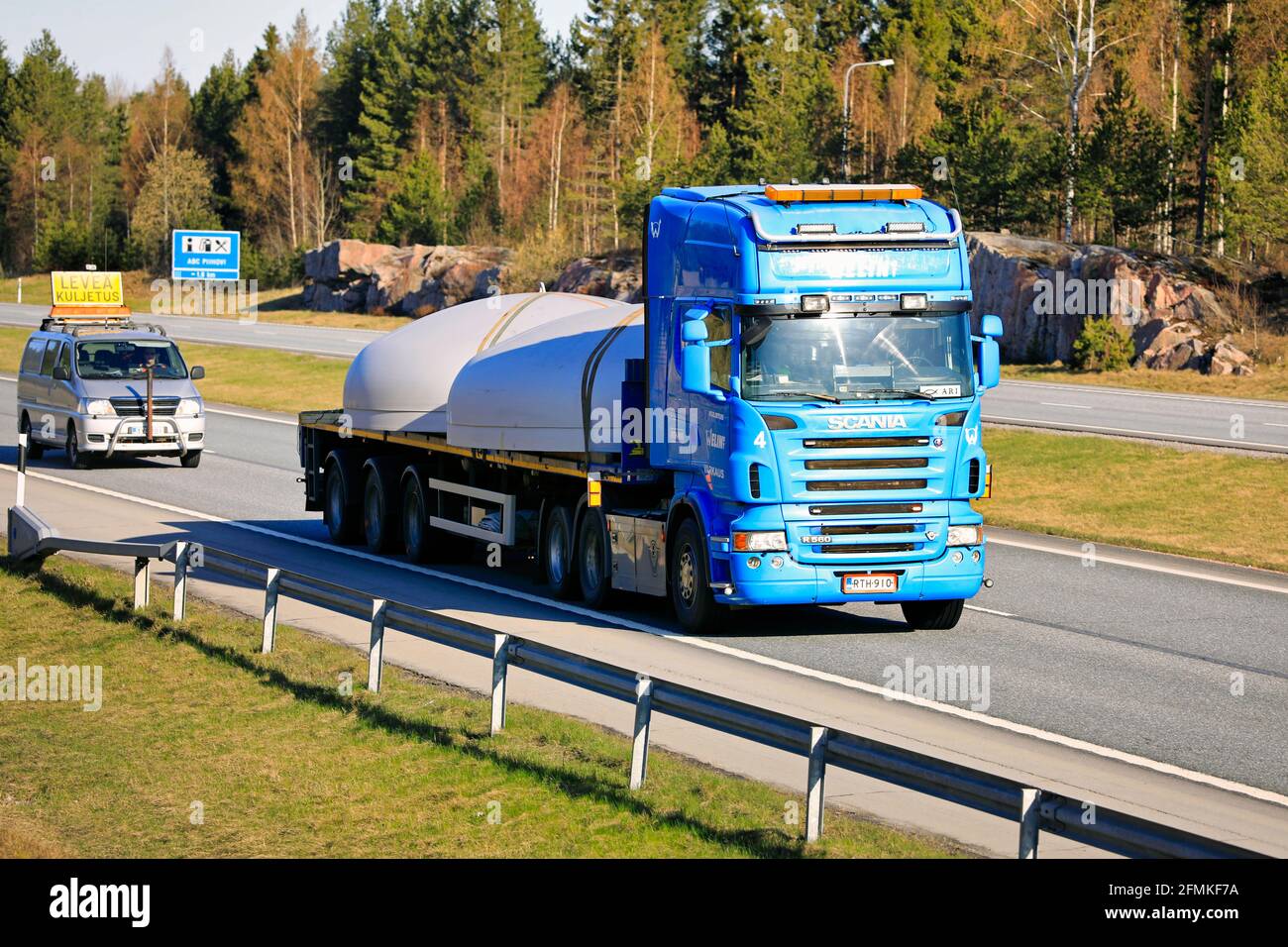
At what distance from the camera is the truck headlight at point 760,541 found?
14234mm

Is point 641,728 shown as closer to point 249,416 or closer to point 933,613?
point 933,613

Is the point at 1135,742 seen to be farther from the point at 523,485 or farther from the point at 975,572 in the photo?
the point at 523,485

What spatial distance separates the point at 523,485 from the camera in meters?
18.4

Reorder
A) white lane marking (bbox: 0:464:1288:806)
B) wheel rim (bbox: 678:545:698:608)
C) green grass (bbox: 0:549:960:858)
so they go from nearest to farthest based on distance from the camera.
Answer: green grass (bbox: 0:549:960:858) → white lane marking (bbox: 0:464:1288:806) → wheel rim (bbox: 678:545:698:608)

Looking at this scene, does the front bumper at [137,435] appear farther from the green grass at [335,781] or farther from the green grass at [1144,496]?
the green grass at [335,781]

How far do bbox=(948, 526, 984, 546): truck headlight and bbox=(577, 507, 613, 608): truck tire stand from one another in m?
3.46

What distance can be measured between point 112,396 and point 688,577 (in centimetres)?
1790

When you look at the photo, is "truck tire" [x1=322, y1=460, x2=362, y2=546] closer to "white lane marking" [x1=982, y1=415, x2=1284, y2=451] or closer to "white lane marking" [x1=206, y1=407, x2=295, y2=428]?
"white lane marking" [x1=982, y1=415, x2=1284, y2=451]

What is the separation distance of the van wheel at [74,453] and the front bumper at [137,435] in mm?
296

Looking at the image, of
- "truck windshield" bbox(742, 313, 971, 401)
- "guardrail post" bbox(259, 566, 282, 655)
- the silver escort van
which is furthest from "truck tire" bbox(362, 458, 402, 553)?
the silver escort van

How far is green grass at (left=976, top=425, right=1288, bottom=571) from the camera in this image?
21688 mm

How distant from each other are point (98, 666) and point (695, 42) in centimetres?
8932

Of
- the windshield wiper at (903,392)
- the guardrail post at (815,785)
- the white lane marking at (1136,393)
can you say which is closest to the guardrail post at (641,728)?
the guardrail post at (815,785)
